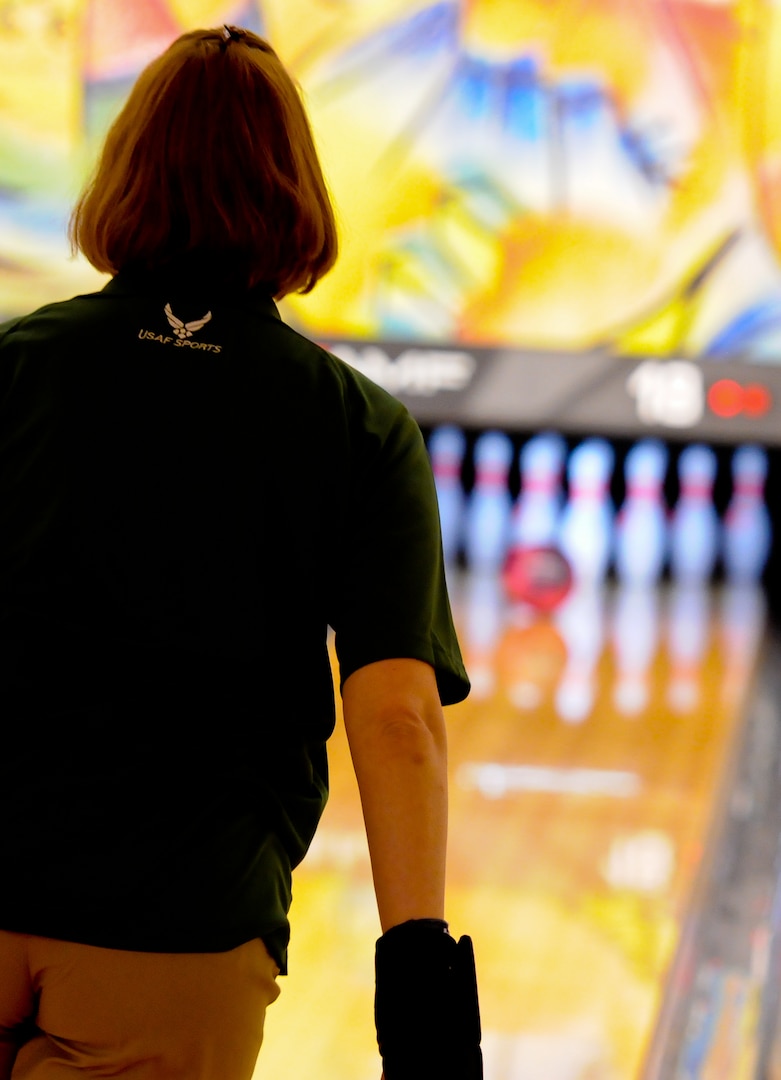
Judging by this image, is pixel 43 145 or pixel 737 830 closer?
pixel 737 830

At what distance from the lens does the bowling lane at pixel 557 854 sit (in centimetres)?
187

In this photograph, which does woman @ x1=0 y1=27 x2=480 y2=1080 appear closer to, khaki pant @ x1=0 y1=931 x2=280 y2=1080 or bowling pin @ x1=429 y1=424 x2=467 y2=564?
khaki pant @ x1=0 y1=931 x2=280 y2=1080

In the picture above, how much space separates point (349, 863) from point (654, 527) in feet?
10.9

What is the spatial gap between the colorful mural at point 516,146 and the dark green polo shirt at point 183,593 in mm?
3687

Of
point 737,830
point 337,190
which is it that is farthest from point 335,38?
point 737,830

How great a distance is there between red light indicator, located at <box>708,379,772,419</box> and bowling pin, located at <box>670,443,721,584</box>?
2.98ft

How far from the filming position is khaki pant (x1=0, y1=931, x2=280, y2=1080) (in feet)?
2.51

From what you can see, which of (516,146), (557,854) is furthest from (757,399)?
(557,854)

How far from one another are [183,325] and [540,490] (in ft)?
15.5

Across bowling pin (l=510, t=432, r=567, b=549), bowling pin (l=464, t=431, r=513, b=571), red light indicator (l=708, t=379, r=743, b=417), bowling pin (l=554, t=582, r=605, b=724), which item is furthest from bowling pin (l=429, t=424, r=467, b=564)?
red light indicator (l=708, t=379, r=743, b=417)

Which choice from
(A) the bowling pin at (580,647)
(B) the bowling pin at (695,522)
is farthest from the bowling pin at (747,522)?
(A) the bowling pin at (580,647)

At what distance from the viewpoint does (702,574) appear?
5.52 meters

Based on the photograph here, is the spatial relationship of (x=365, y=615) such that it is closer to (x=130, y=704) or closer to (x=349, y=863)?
(x=130, y=704)

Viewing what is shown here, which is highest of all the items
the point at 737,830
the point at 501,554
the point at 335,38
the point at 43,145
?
the point at 335,38
